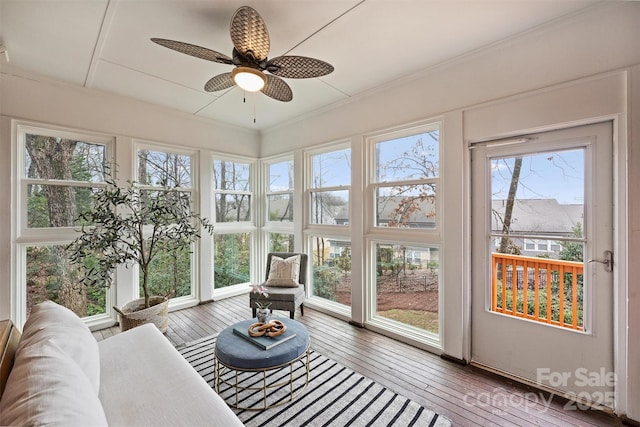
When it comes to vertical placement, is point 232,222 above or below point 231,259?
above

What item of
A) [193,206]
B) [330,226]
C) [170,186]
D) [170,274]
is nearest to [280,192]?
[330,226]

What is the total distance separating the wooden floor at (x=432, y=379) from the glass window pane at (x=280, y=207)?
5.67ft

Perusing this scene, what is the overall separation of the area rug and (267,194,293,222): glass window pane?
8.20ft

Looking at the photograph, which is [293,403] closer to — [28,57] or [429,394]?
[429,394]

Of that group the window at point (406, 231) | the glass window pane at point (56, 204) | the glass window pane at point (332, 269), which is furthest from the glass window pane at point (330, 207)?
the glass window pane at point (56, 204)

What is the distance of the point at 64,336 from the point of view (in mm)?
1288

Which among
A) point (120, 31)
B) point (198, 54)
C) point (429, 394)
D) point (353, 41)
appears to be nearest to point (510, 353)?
point (429, 394)

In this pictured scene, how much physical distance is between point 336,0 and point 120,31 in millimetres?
1711

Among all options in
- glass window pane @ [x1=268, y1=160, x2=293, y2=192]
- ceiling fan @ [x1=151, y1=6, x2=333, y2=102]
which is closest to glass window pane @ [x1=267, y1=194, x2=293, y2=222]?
glass window pane @ [x1=268, y1=160, x2=293, y2=192]

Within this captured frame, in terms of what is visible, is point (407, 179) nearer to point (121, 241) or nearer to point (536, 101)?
point (536, 101)

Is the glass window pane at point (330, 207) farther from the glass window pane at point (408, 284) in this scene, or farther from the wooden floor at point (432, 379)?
the wooden floor at point (432, 379)

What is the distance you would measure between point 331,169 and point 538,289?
102 inches

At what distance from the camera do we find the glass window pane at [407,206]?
8.91ft

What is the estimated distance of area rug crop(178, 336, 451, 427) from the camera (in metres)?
1.72
